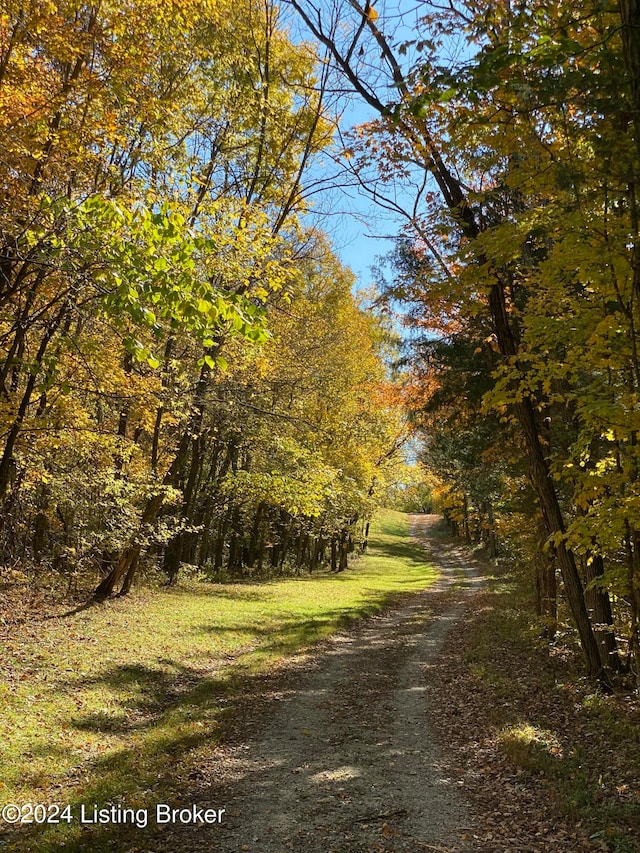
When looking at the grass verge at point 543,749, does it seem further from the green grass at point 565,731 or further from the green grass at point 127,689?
the green grass at point 127,689

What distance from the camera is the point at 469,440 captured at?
1324 centimetres

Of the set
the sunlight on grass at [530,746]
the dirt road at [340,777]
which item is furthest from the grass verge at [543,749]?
the dirt road at [340,777]

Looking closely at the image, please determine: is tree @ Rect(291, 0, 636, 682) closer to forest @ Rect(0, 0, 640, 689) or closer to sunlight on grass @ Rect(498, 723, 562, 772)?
forest @ Rect(0, 0, 640, 689)

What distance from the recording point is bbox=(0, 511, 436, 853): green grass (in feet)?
17.6

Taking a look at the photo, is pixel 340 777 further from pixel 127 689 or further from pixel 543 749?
pixel 127 689

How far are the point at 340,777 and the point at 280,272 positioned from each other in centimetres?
811

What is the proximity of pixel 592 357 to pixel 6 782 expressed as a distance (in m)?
7.26

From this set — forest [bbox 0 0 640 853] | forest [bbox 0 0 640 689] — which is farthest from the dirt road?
forest [bbox 0 0 640 689]

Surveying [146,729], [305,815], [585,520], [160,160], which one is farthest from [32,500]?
[585,520]

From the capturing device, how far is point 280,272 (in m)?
10.2

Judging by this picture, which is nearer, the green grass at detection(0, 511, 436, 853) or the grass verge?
the grass verge

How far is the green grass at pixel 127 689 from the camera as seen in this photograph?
536cm

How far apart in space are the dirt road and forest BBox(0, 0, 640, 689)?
2.67 metres

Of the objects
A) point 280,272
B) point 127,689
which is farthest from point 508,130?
point 127,689
